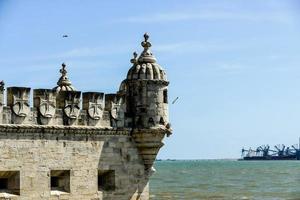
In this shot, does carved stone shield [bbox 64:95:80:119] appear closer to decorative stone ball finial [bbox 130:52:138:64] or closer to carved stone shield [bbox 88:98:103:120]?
carved stone shield [bbox 88:98:103:120]

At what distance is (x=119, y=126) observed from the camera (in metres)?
23.9

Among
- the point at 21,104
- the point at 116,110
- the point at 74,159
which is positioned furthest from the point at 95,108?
the point at 21,104

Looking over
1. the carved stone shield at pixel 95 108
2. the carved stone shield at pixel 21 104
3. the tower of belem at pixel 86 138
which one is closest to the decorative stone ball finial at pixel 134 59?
the tower of belem at pixel 86 138

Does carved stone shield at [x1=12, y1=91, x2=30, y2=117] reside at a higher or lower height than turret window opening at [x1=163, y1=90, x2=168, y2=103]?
lower

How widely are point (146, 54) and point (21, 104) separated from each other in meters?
4.96

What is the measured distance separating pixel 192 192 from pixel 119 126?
42222 millimetres

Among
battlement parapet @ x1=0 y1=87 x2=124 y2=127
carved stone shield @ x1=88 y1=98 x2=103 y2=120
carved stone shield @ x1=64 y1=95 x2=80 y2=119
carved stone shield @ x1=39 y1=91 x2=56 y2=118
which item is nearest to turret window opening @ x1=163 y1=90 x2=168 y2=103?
battlement parapet @ x1=0 y1=87 x2=124 y2=127

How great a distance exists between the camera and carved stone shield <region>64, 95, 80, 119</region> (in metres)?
22.5

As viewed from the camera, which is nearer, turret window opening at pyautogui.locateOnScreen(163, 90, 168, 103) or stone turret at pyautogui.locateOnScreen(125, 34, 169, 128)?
stone turret at pyautogui.locateOnScreen(125, 34, 169, 128)

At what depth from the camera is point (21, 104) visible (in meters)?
21.4

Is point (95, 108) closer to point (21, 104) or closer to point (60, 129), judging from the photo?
point (60, 129)

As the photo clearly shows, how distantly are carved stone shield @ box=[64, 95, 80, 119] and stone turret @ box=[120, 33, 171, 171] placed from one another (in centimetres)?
206

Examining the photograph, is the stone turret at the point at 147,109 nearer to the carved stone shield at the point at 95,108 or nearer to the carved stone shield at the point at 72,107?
the carved stone shield at the point at 95,108

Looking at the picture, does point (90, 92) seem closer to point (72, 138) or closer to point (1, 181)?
point (72, 138)
